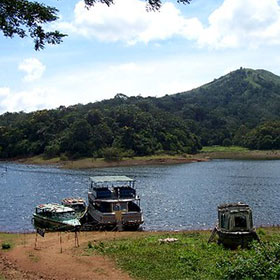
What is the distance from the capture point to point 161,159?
12250 centimetres

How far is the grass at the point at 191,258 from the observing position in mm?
14188

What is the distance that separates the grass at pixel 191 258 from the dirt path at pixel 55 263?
80 centimetres

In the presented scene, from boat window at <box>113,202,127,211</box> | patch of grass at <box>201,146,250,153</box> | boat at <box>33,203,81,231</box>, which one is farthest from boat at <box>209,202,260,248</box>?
patch of grass at <box>201,146,250,153</box>

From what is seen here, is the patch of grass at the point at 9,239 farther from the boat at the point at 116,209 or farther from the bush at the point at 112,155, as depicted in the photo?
the bush at the point at 112,155

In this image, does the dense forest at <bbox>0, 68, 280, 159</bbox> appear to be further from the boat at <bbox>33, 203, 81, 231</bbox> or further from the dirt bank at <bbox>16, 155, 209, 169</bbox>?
the boat at <bbox>33, 203, 81, 231</bbox>

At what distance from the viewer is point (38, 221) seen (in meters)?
38.5

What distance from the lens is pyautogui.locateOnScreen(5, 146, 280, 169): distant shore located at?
115 m

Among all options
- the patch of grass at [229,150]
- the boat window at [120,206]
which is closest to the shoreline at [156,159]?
the patch of grass at [229,150]

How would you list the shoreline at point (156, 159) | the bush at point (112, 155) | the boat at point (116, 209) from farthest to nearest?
the bush at point (112, 155) → the shoreline at point (156, 159) → the boat at point (116, 209)

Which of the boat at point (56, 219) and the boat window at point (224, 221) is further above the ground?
the boat window at point (224, 221)

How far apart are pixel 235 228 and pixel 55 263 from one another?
1043 cm

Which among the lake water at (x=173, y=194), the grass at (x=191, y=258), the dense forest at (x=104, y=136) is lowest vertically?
the lake water at (x=173, y=194)

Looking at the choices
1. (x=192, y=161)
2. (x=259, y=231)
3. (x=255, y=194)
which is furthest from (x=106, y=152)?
(x=259, y=231)

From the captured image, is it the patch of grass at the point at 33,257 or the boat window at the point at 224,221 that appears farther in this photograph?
the boat window at the point at 224,221
